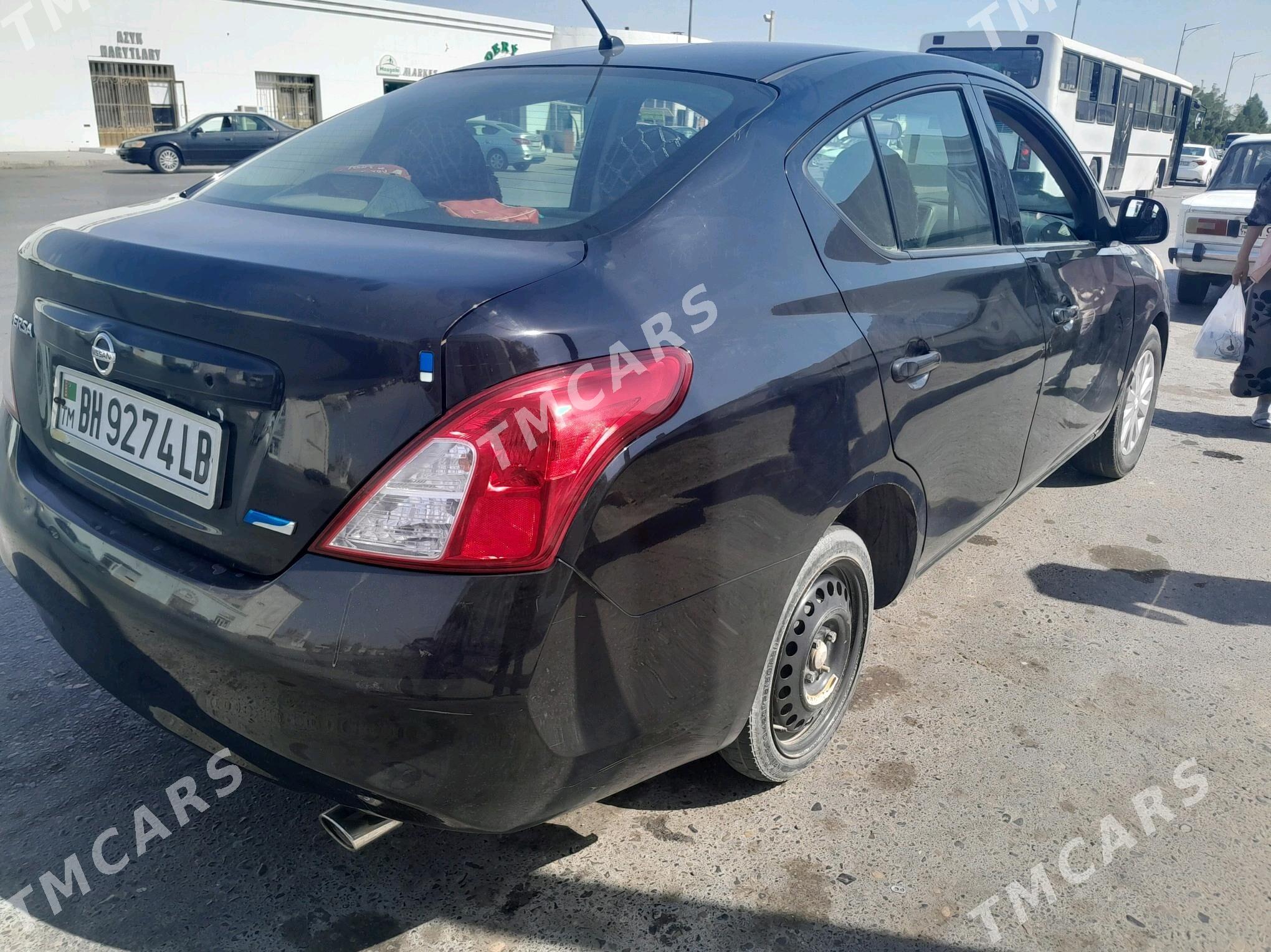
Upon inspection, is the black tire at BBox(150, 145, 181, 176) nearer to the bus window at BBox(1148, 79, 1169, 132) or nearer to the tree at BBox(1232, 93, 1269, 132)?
the bus window at BBox(1148, 79, 1169, 132)

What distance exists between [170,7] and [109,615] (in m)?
34.7

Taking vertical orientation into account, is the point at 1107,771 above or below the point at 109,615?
below

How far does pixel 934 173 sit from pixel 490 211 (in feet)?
4.49

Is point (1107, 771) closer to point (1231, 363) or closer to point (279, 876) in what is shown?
point (279, 876)

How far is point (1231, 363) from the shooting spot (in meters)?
8.09

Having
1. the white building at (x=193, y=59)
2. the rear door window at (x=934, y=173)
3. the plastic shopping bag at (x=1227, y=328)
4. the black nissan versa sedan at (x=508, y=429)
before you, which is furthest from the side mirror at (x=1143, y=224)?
the white building at (x=193, y=59)

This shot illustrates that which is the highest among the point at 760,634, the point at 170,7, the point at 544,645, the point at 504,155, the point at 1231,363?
the point at 170,7

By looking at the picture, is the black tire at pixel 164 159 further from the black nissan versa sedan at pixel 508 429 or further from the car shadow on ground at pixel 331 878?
the car shadow on ground at pixel 331 878

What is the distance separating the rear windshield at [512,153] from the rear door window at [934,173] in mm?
473

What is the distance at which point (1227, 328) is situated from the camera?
6176 mm

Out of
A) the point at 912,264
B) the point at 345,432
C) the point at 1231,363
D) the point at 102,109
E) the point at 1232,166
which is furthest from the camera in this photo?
the point at 102,109

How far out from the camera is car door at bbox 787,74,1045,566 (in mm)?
2350

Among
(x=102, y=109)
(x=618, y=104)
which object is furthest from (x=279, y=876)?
(x=102, y=109)

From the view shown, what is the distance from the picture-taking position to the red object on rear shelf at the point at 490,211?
6.92 feet
